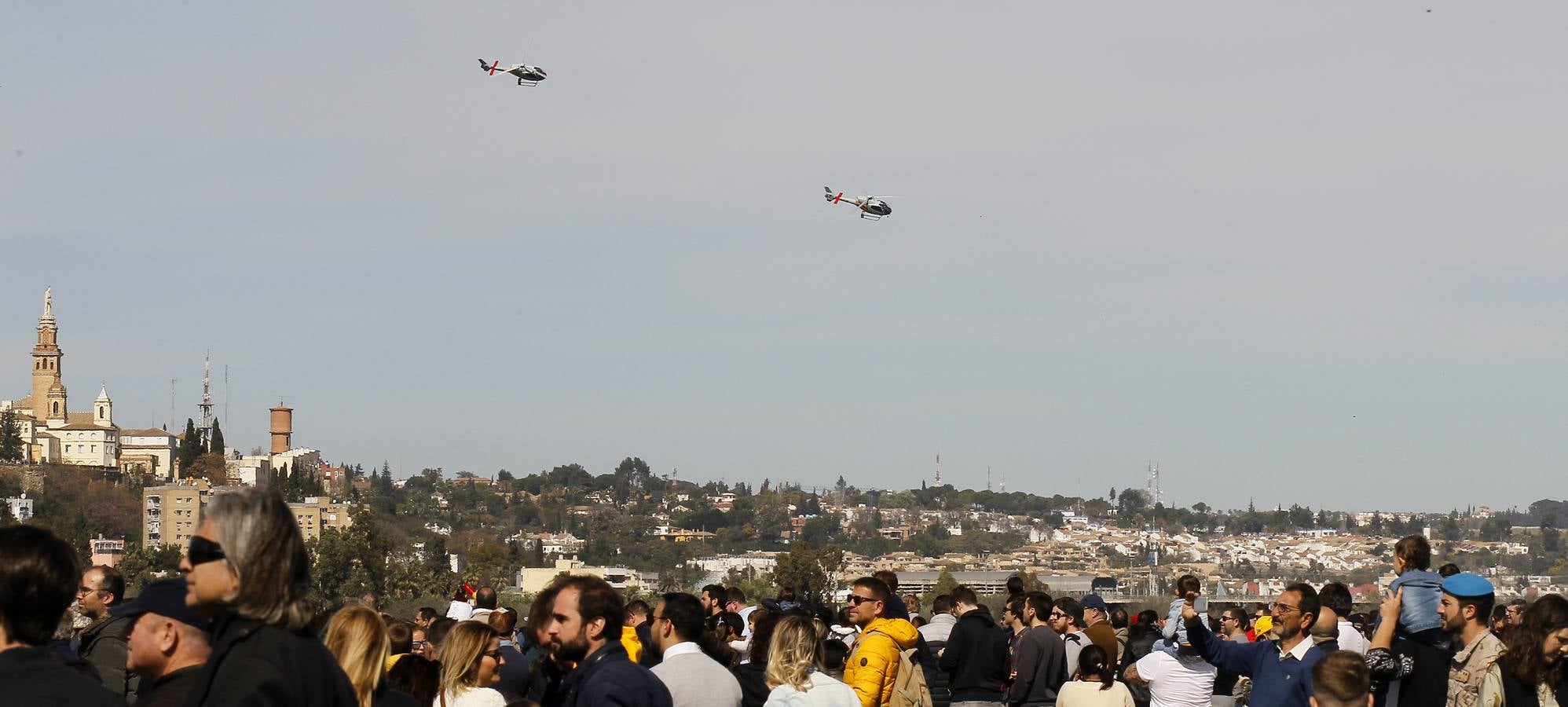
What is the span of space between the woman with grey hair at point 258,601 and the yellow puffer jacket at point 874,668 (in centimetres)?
571

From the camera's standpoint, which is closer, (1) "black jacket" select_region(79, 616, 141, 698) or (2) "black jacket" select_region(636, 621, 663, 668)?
(1) "black jacket" select_region(79, 616, 141, 698)

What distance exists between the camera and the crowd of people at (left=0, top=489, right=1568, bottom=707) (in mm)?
4340

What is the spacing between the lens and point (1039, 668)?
1240cm

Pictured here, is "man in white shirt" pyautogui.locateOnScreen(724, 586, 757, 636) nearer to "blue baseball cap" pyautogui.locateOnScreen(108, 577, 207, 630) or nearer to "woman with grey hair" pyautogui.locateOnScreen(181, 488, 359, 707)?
"blue baseball cap" pyautogui.locateOnScreen(108, 577, 207, 630)

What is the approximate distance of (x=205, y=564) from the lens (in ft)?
14.3

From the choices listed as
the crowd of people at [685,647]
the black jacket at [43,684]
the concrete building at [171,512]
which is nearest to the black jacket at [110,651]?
the crowd of people at [685,647]

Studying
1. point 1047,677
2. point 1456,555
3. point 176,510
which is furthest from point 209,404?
point 1047,677

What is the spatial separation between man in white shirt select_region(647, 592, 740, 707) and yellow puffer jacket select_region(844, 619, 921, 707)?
6.27 ft

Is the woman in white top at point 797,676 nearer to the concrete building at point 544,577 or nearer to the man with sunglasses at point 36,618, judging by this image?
the man with sunglasses at point 36,618

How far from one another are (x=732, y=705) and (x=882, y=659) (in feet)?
7.49

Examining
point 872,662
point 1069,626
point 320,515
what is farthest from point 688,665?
point 320,515

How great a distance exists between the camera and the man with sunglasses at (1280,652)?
27.4 feet

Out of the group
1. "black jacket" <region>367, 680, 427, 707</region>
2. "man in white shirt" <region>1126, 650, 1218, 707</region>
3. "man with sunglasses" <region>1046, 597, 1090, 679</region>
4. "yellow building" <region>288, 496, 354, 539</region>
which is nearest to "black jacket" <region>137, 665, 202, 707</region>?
"black jacket" <region>367, 680, 427, 707</region>

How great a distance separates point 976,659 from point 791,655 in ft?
16.3
